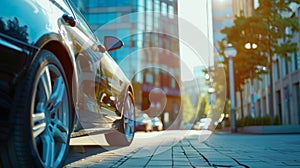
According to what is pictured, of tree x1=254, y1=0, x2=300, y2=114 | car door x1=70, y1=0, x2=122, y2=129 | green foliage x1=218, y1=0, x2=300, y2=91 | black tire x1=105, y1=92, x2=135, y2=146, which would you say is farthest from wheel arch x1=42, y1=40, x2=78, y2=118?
green foliage x1=218, y1=0, x2=300, y2=91

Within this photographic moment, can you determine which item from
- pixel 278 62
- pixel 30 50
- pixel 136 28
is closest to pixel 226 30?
pixel 278 62

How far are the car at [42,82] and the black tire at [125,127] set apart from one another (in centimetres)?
208

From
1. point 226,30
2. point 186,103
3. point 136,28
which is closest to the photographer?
point 226,30

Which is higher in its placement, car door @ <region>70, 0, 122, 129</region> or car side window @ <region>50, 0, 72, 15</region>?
car side window @ <region>50, 0, 72, 15</region>

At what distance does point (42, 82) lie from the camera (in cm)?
259

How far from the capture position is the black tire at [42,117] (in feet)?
7.33

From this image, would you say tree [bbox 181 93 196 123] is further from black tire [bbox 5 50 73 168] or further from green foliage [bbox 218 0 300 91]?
black tire [bbox 5 50 73 168]

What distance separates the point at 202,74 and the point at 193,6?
584 inches

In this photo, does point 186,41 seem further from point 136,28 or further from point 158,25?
point 158,25

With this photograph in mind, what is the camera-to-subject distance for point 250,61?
21.6 meters

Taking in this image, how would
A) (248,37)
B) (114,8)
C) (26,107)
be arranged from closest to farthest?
(26,107)
(248,37)
(114,8)

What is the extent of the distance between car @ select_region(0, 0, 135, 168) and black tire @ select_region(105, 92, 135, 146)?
2.08 metres

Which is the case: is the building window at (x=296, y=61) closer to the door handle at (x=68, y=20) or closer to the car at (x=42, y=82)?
the car at (x=42, y=82)

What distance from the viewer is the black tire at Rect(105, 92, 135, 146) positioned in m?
6.11
